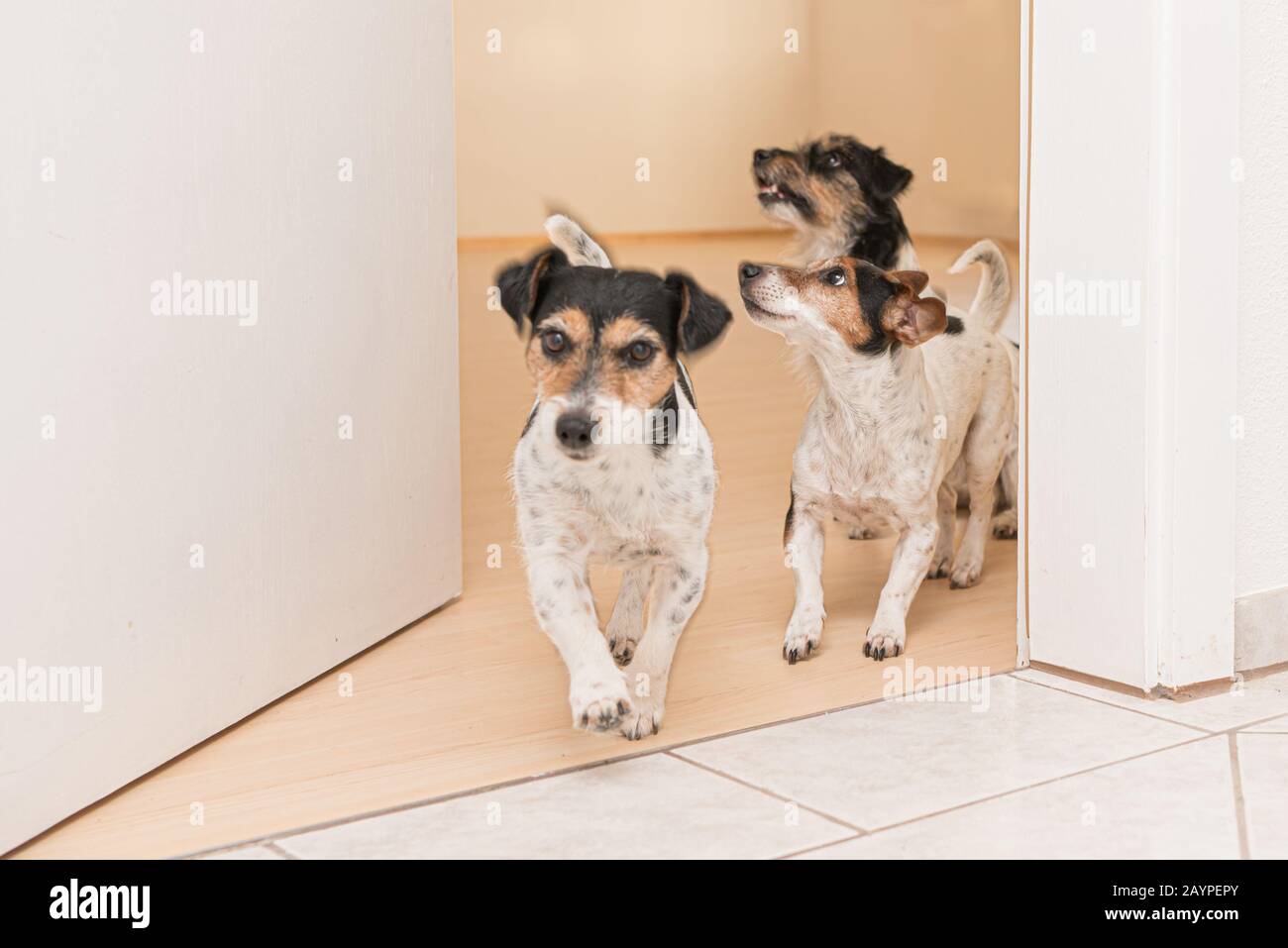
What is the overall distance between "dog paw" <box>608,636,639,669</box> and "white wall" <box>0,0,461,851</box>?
0.48m

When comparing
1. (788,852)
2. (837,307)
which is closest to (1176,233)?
(837,307)

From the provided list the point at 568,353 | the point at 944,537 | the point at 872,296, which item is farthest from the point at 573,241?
the point at 944,537

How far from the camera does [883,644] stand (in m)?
2.67

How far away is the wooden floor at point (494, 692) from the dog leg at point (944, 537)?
9 centimetres

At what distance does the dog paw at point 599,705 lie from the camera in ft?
6.61

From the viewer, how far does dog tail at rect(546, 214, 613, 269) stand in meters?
2.42

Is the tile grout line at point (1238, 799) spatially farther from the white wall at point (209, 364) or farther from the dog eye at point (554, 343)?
the white wall at point (209, 364)

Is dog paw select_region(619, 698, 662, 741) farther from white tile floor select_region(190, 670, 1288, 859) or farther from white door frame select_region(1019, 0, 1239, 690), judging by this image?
white door frame select_region(1019, 0, 1239, 690)

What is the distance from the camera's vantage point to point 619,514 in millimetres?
2270

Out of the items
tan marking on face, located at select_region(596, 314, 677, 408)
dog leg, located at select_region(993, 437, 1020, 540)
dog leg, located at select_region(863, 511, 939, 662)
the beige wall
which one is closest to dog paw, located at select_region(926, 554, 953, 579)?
dog leg, located at select_region(993, 437, 1020, 540)

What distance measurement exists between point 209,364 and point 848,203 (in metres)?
1.69

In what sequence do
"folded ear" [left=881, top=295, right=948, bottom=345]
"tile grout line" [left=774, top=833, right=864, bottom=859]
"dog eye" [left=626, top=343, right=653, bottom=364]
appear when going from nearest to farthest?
"tile grout line" [left=774, top=833, right=864, bottom=859], "dog eye" [left=626, top=343, right=653, bottom=364], "folded ear" [left=881, top=295, right=948, bottom=345]

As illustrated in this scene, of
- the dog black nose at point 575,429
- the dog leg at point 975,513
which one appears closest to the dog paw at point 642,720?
the dog black nose at point 575,429
